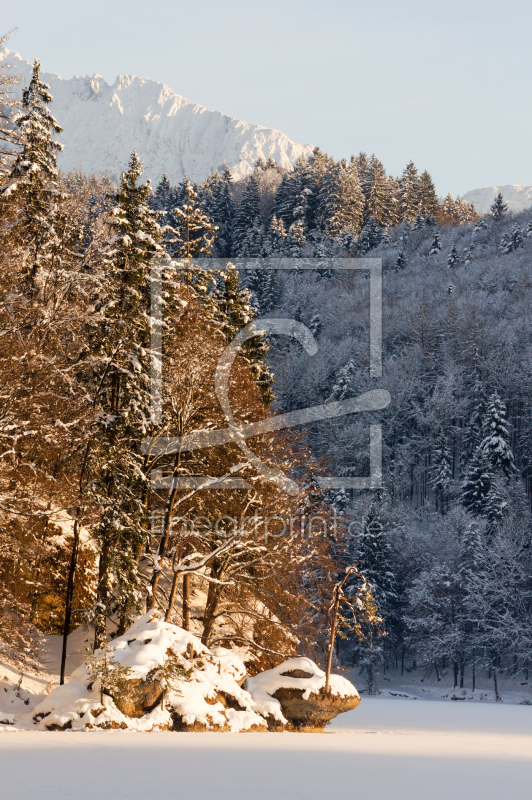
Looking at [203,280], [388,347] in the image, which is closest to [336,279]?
[388,347]

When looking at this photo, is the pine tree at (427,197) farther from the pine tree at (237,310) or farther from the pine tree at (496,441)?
the pine tree at (237,310)

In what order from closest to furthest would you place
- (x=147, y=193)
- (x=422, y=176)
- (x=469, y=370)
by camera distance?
1. (x=147, y=193)
2. (x=469, y=370)
3. (x=422, y=176)

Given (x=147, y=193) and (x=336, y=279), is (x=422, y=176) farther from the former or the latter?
(x=147, y=193)

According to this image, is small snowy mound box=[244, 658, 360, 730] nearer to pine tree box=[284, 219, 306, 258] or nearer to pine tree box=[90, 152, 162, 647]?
pine tree box=[90, 152, 162, 647]

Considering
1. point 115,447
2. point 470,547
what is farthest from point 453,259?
point 115,447

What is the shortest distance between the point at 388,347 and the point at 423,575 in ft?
154

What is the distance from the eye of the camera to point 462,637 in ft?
196

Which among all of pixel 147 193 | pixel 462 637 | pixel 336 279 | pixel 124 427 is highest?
pixel 336 279

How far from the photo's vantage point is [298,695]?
2194 centimetres

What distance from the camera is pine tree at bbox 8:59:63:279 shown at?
2022 centimetres

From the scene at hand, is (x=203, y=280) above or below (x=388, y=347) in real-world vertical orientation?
below

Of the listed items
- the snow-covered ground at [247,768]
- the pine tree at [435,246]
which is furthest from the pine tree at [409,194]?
the snow-covered ground at [247,768]

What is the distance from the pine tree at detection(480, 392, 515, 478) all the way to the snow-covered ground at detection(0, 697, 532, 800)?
6037cm

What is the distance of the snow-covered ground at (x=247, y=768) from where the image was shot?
9.88 meters
